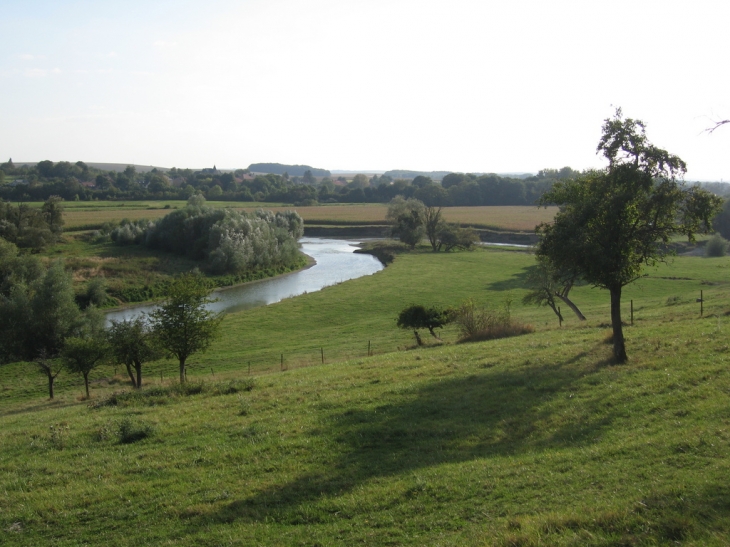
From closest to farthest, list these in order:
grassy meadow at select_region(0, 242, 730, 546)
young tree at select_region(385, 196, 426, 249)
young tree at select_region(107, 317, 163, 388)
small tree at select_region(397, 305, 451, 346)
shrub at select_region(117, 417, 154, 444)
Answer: grassy meadow at select_region(0, 242, 730, 546)
shrub at select_region(117, 417, 154, 444)
young tree at select_region(107, 317, 163, 388)
small tree at select_region(397, 305, 451, 346)
young tree at select_region(385, 196, 426, 249)

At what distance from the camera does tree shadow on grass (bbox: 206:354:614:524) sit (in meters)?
9.85

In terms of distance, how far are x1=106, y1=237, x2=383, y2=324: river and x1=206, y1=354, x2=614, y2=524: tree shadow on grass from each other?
3231 cm

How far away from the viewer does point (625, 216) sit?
17016 millimetres

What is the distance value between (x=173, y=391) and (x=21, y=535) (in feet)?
33.8

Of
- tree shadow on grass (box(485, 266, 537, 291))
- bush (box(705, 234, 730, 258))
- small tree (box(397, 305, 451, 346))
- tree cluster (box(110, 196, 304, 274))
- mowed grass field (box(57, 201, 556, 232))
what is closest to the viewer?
small tree (box(397, 305, 451, 346))

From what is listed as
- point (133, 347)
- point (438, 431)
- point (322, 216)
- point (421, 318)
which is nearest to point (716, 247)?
point (421, 318)

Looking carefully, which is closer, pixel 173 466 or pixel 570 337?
pixel 173 466

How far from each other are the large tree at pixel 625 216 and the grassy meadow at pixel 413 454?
2847 mm

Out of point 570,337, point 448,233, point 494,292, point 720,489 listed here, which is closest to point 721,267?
point 494,292

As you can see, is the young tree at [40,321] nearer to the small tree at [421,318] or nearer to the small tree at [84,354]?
the small tree at [84,354]

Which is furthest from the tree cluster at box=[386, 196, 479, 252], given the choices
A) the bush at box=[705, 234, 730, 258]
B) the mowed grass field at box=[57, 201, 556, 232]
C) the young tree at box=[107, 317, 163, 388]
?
the young tree at box=[107, 317, 163, 388]

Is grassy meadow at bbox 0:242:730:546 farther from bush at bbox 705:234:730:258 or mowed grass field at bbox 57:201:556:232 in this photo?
mowed grass field at bbox 57:201:556:232

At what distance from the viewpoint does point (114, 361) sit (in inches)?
1065

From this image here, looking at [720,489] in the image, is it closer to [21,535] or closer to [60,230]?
[21,535]
